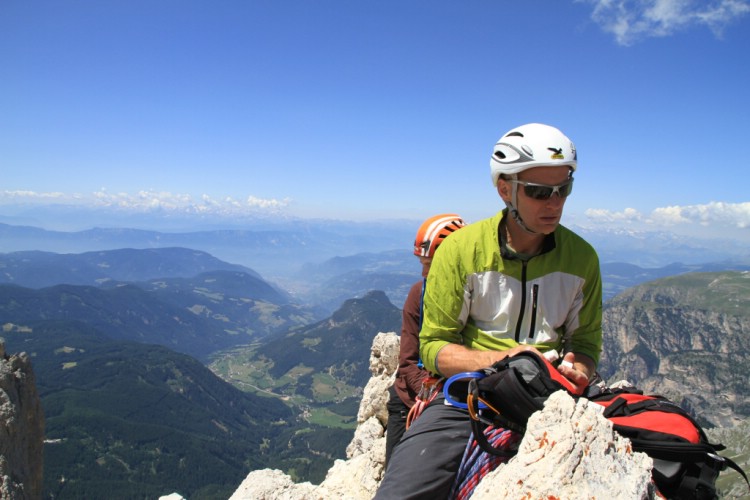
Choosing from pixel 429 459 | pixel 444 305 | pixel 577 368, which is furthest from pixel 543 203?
pixel 429 459

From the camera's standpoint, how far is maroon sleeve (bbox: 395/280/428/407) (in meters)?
7.73

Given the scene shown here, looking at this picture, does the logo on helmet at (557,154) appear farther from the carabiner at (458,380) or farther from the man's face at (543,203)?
the carabiner at (458,380)

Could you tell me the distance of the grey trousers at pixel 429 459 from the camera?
4.38m

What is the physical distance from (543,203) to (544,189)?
0.15 metres

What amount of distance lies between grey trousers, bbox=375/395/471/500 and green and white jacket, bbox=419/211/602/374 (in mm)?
606

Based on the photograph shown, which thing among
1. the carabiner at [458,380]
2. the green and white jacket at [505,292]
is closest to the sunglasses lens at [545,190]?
the green and white jacket at [505,292]

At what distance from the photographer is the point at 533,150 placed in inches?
183

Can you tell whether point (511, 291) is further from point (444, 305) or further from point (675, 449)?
point (675, 449)

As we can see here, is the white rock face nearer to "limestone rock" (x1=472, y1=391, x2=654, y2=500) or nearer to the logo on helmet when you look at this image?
"limestone rock" (x1=472, y1=391, x2=654, y2=500)

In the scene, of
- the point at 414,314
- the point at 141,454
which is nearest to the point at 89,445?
the point at 141,454

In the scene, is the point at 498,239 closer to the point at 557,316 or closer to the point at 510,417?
the point at 557,316

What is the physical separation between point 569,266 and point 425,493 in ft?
9.57

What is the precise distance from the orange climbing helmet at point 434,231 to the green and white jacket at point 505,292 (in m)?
3.02

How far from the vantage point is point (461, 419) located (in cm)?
467
